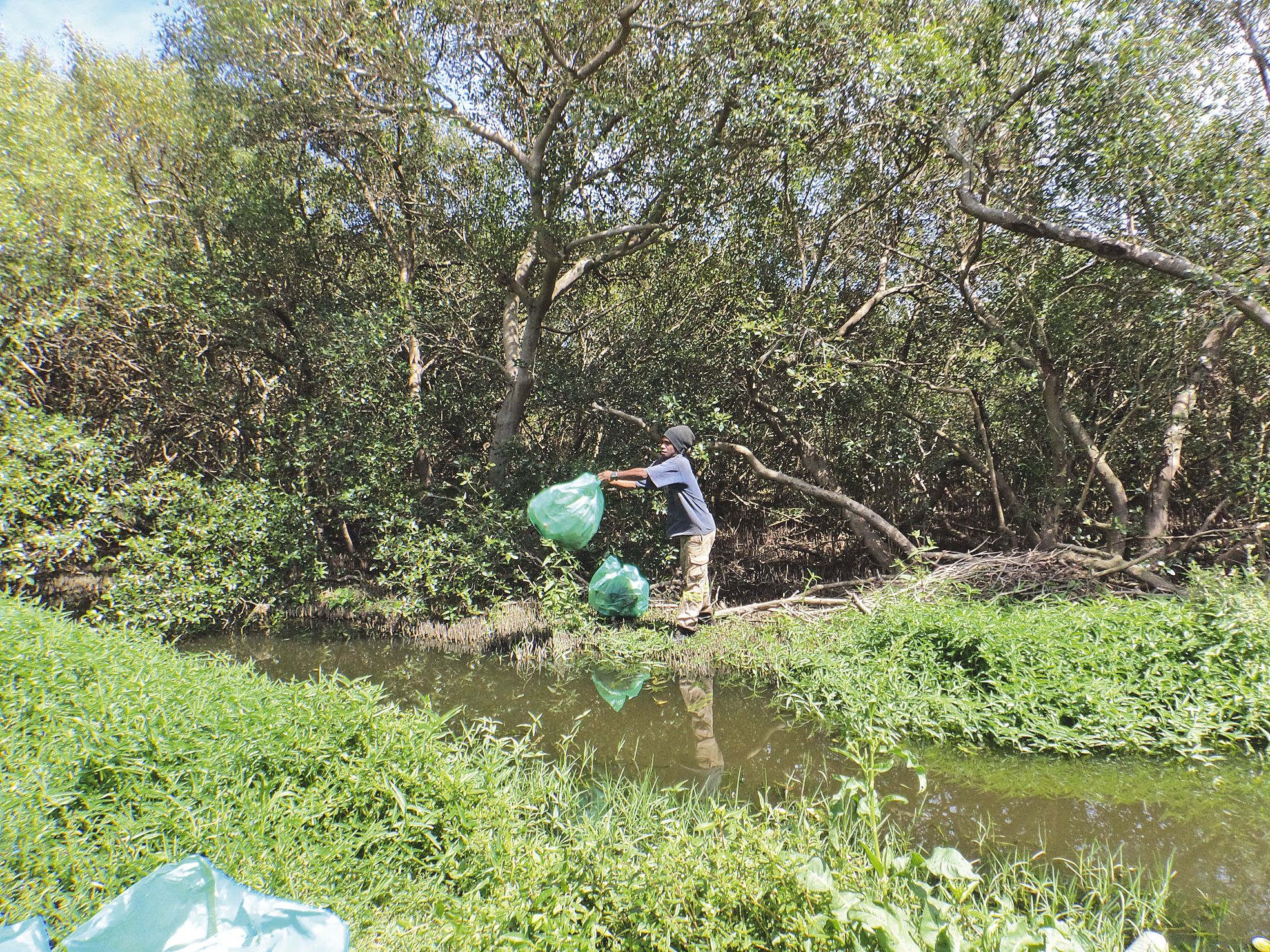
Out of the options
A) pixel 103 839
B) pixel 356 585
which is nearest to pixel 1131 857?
pixel 103 839

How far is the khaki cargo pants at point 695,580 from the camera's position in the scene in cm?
632

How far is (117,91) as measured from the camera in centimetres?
1040

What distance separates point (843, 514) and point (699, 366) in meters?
2.33

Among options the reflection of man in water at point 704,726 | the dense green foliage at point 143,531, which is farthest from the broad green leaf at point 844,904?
the dense green foliage at point 143,531

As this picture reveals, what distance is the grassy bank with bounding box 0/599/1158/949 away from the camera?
2318 mm

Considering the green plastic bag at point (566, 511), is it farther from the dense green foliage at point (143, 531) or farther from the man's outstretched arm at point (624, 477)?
the dense green foliage at point (143, 531)

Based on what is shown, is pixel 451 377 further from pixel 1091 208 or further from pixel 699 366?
pixel 1091 208

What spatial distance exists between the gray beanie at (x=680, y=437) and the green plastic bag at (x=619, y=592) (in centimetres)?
115

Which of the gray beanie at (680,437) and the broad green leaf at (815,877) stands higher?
the gray beanie at (680,437)

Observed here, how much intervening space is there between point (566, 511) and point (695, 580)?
4.26ft

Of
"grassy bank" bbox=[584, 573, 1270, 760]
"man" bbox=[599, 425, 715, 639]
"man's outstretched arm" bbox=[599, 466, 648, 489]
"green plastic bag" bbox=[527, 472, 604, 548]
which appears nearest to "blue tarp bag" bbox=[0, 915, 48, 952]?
"grassy bank" bbox=[584, 573, 1270, 760]

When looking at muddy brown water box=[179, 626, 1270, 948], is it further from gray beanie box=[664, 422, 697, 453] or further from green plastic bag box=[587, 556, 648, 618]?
gray beanie box=[664, 422, 697, 453]

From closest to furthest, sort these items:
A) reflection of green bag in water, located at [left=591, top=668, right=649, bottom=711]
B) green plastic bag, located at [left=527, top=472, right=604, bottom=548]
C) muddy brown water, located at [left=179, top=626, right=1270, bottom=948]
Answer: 1. muddy brown water, located at [left=179, top=626, right=1270, bottom=948]
2. reflection of green bag in water, located at [left=591, top=668, right=649, bottom=711]
3. green plastic bag, located at [left=527, top=472, right=604, bottom=548]

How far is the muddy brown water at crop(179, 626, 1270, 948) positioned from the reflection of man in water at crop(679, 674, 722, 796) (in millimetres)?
11
